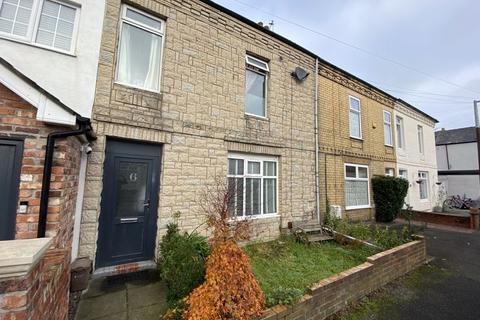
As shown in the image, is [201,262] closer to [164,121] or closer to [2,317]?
[2,317]

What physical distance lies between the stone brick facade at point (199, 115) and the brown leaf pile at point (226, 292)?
2.39 meters

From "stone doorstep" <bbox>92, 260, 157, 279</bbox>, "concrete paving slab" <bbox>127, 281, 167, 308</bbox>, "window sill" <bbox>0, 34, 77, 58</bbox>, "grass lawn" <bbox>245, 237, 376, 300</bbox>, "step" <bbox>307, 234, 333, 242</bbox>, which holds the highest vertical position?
"window sill" <bbox>0, 34, 77, 58</bbox>

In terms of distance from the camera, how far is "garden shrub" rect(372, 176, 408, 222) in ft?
32.4

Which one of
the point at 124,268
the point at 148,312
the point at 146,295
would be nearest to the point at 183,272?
the point at 148,312

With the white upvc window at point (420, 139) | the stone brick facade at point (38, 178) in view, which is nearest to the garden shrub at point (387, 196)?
the white upvc window at point (420, 139)

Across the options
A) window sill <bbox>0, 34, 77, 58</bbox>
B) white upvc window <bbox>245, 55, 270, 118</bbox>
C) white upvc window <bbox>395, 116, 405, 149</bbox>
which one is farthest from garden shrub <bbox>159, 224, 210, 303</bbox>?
white upvc window <bbox>395, 116, 405, 149</bbox>

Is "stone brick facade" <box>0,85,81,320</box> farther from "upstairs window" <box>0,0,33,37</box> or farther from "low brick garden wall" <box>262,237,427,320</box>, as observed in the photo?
"low brick garden wall" <box>262,237,427,320</box>

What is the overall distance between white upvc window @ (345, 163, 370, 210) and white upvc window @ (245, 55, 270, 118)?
4.70 metres

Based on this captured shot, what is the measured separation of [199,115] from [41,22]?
3.26m

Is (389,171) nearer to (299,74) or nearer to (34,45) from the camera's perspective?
(299,74)

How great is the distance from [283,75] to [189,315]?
276 inches

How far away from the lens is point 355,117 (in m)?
10.2

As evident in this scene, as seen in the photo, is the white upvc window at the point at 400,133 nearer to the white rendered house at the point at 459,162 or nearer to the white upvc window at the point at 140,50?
the white rendered house at the point at 459,162

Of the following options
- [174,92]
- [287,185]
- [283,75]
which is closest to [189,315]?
[174,92]
